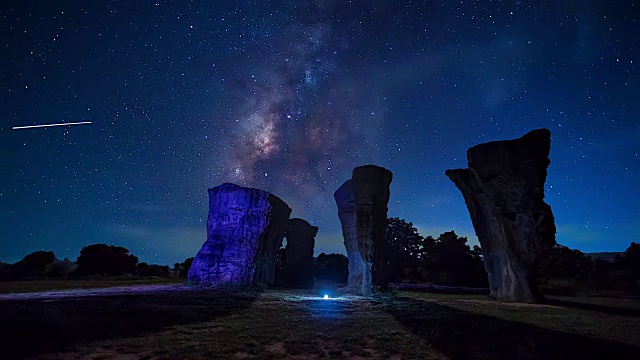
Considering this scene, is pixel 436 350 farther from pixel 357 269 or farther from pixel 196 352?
pixel 357 269

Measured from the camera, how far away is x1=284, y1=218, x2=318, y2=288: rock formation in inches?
2012

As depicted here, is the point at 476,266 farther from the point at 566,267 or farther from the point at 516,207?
the point at 516,207

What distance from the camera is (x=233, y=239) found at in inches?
1346

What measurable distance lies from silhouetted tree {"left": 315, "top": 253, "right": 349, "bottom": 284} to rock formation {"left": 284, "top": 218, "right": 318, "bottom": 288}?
12.3 meters

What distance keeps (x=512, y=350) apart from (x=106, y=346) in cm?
1115

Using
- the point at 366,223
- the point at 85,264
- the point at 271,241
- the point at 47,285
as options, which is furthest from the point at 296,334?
the point at 85,264

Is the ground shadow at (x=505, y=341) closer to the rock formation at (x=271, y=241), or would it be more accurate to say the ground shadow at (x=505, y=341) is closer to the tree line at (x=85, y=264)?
the rock formation at (x=271, y=241)

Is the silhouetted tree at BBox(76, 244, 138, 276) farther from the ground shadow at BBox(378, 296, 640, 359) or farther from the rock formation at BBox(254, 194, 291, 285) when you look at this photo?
the ground shadow at BBox(378, 296, 640, 359)

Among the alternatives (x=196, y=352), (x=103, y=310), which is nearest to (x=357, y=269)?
(x=103, y=310)

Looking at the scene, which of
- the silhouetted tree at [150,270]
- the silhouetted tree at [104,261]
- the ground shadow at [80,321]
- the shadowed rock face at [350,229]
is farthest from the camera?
the silhouetted tree at [150,270]

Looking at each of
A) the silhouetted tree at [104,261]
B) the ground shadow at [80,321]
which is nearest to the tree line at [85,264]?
the silhouetted tree at [104,261]

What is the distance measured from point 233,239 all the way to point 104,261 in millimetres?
37231

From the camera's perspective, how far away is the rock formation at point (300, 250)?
51094mm

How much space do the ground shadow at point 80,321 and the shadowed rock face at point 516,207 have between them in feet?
66.8
